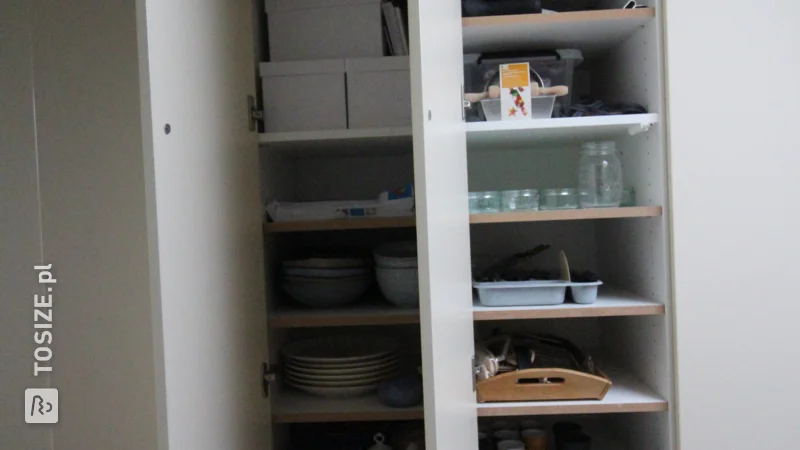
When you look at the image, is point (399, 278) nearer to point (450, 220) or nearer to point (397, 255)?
point (397, 255)

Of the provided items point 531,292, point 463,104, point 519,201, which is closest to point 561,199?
point 519,201

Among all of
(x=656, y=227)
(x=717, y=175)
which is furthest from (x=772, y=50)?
(x=656, y=227)

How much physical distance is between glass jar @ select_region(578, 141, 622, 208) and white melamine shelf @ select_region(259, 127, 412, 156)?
1.31ft

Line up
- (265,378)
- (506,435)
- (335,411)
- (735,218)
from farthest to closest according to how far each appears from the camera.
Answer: (506,435) → (335,411) → (265,378) → (735,218)

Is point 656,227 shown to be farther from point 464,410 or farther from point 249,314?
point 249,314

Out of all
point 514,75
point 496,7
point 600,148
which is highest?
point 496,7

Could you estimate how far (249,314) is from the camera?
1228 mm

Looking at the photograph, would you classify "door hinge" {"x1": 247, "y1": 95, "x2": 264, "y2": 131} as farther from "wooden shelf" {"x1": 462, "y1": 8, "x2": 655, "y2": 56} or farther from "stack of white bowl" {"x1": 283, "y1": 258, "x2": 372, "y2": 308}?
"wooden shelf" {"x1": 462, "y1": 8, "x2": 655, "y2": 56}

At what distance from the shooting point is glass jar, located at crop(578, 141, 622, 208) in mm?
1394

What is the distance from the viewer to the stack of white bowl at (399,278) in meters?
1.46

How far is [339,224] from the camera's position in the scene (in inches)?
55.5

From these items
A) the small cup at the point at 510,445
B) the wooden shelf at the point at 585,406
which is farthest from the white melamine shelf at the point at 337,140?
the small cup at the point at 510,445

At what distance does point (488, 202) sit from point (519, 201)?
63mm

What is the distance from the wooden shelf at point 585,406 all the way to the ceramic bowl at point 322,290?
419mm
